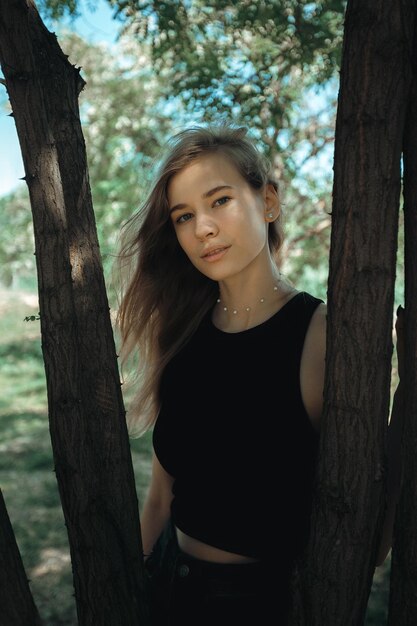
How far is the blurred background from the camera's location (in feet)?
11.7

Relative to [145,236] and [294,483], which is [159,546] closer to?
[294,483]

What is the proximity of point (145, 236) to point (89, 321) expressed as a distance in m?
0.74

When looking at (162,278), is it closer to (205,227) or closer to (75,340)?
(205,227)

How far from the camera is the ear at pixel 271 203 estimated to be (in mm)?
1991

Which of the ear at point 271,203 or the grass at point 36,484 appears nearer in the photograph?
the ear at point 271,203

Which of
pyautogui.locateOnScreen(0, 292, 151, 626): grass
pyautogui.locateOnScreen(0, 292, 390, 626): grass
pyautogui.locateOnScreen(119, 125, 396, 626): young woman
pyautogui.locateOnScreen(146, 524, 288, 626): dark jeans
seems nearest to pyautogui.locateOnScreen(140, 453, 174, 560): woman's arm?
pyautogui.locateOnScreen(119, 125, 396, 626): young woman

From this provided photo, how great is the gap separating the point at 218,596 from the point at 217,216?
97cm

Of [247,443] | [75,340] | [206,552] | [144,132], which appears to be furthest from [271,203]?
[144,132]

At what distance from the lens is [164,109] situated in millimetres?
8414

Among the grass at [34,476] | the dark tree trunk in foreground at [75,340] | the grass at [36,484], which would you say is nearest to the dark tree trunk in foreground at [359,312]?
the dark tree trunk in foreground at [75,340]

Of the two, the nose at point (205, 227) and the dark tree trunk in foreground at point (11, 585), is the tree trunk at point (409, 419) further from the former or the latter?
the dark tree trunk in foreground at point (11, 585)

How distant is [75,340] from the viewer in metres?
1.37

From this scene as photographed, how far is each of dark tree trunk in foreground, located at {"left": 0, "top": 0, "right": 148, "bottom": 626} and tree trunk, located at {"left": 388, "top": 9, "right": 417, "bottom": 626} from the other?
1.85 feet

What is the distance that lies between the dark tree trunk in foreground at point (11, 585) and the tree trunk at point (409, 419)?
0.73m
